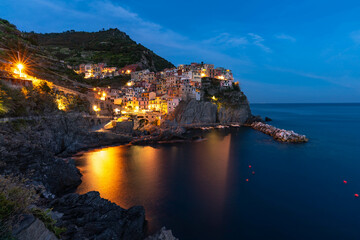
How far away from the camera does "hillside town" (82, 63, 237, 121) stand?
53.6 m

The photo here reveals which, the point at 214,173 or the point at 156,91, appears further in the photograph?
the point at 156,91

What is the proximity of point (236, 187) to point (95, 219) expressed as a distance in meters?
14.2

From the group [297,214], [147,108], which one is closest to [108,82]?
[147,108]

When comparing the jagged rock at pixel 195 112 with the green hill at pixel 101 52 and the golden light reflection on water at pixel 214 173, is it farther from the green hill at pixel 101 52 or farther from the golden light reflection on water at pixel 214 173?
the green hill at pixel 101 52

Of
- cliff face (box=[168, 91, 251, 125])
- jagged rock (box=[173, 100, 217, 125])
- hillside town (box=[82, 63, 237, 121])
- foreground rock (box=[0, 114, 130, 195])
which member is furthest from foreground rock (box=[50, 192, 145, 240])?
jagged rock (box=[173, 100, 217, 125])

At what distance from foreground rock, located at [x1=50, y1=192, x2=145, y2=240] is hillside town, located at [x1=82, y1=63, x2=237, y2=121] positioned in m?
34.7

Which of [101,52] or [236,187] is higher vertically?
[101,52]

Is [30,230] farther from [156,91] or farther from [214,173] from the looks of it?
[156,91]

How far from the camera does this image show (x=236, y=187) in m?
19.4

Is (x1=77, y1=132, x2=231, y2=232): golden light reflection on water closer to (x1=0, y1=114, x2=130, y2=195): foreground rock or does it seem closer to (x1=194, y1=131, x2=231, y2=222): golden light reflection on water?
(x1=194, y1=131, x2=231, y2=222): golden light reflection on water

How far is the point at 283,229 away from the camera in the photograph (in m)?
13.0

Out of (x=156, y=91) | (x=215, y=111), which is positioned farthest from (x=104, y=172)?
(x=215, y=111)

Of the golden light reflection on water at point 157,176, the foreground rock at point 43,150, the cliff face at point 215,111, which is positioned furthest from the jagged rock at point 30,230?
the cliff face at point 215,111

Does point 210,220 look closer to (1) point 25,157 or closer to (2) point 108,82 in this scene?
(1) point 25,157
